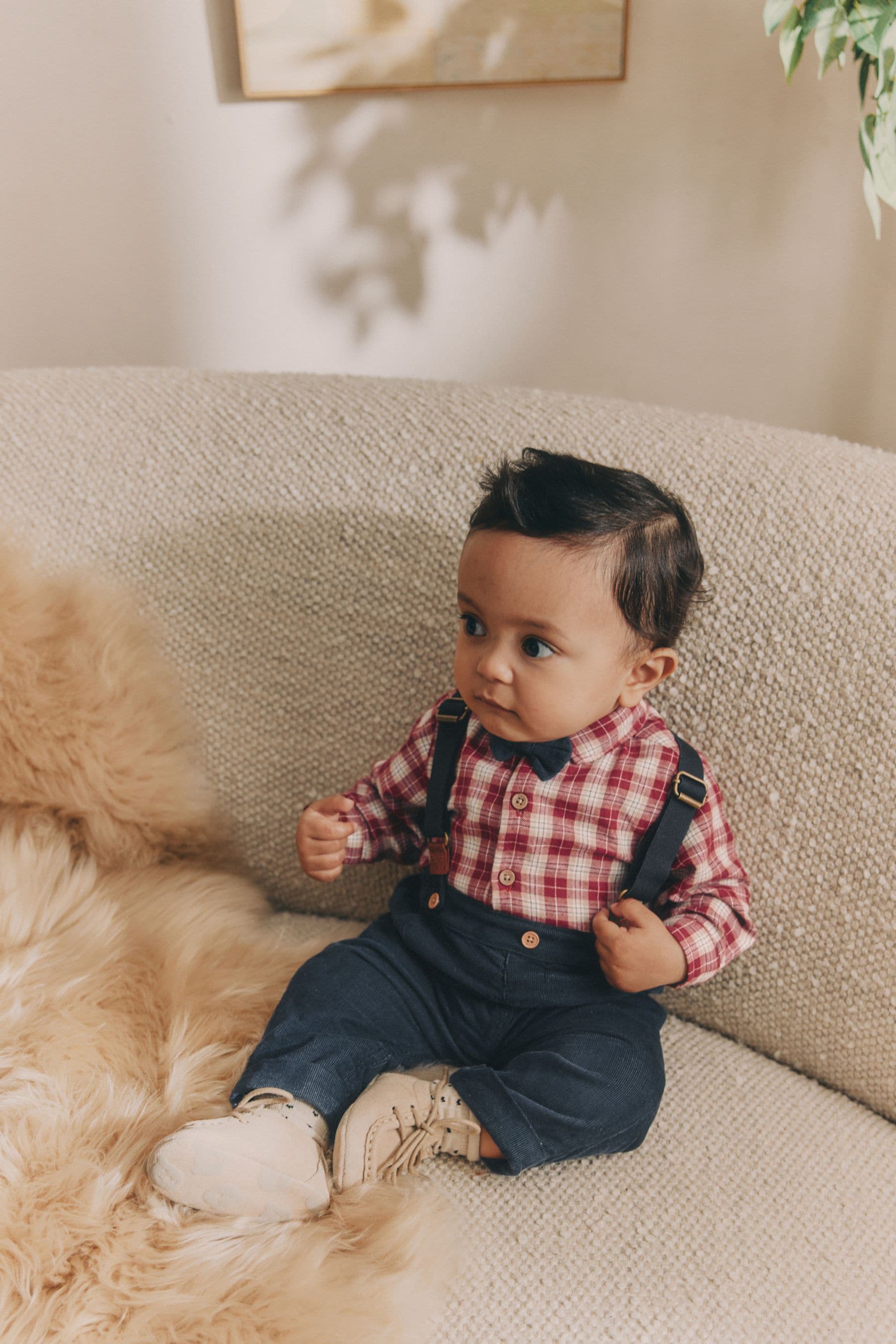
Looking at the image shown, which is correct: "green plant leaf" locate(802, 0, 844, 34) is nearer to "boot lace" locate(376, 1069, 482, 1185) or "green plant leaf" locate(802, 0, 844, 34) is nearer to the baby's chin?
the baby's chin

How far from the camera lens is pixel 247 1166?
2.24ft

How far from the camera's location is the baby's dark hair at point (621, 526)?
744mm

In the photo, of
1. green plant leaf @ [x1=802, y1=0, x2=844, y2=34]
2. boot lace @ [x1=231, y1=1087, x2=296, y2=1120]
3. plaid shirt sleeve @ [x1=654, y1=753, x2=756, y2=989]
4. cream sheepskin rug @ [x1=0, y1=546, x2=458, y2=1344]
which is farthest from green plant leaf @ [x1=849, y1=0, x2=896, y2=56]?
boot lace @ [x1=231, y1=1087, x2=296, y2=1120]

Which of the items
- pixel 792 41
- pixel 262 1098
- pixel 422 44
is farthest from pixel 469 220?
pixel 262 1098

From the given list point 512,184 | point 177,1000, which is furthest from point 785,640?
point 512,184

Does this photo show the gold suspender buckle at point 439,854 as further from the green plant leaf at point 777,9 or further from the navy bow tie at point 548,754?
the green plant leaf at point 777,9

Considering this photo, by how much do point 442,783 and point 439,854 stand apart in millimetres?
65

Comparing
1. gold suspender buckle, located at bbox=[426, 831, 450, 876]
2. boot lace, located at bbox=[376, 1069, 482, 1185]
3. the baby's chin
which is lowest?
boot lace, located at bbox=[376, 1069, 482, 1185]

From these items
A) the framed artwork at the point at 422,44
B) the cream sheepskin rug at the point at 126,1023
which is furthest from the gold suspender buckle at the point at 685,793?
the framed artwork at the point at 422,44

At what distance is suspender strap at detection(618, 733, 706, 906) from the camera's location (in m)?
0.82

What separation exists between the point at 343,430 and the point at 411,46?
0.57 meters

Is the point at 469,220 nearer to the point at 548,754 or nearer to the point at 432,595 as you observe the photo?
the point at 432,595

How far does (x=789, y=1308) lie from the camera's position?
67cm

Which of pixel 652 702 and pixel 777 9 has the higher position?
pixel 777 9
